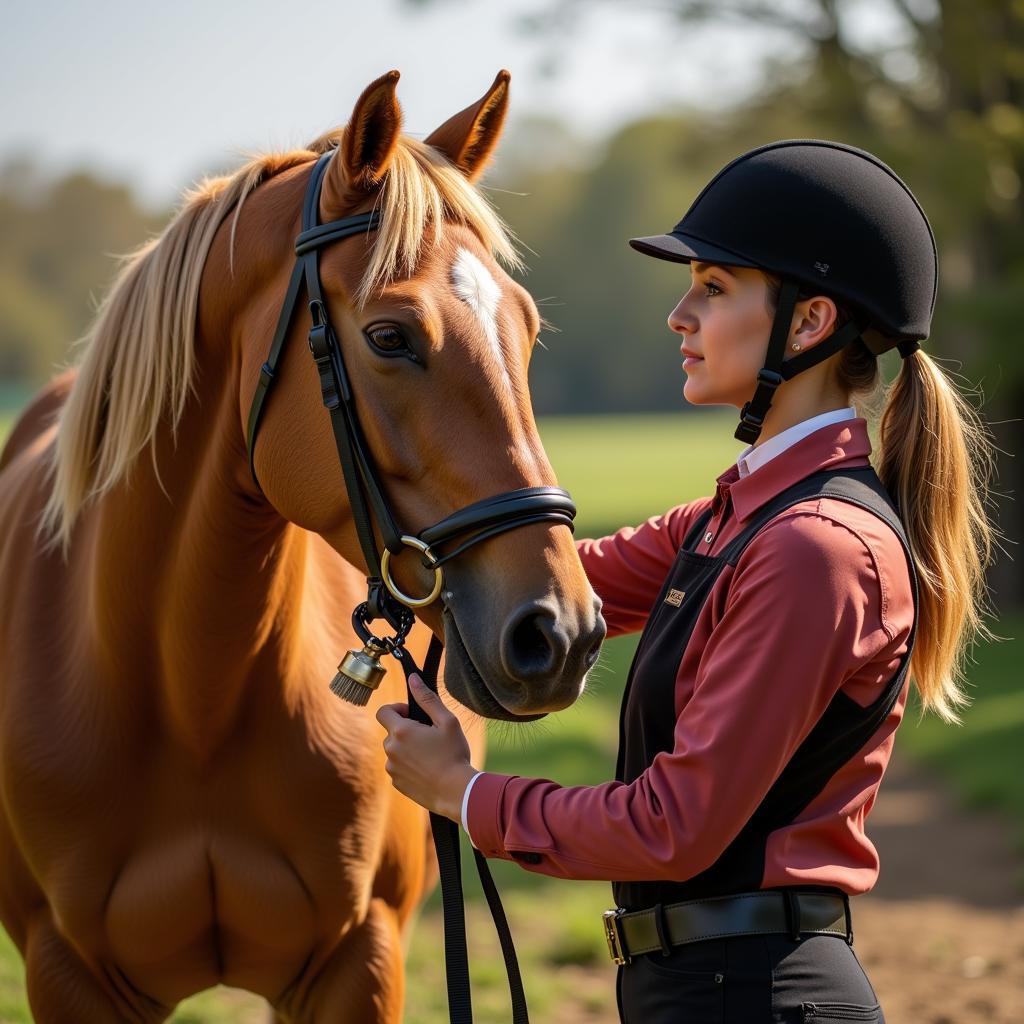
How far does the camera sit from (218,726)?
251 cm

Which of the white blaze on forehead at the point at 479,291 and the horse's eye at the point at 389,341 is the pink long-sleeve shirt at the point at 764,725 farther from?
the horse's eye at the point at 389,341

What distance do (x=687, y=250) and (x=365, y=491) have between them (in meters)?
0.70

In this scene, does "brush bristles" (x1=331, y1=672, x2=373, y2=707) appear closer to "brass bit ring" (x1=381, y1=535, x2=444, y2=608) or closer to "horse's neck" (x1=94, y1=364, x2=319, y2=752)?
"brass bit ring" (x1=381, y1=535, x2=444, y2=608)

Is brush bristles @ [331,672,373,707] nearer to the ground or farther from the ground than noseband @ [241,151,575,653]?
nearer to the ground

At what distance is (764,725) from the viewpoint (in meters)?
1.69

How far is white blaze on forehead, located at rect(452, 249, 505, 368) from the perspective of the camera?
6.78 feet

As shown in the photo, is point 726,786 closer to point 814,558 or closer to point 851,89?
point 814,558

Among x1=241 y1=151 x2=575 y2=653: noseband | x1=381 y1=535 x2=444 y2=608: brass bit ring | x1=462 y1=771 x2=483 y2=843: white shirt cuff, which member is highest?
x1=241 y1=151 x2=575 y2=653: noseband

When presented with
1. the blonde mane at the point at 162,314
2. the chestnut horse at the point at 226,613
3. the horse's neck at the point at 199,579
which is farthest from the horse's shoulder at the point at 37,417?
the horse's neck at the point at 199,579

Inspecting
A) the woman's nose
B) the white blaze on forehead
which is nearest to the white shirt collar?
the woman's nose

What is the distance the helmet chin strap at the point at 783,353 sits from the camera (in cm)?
193

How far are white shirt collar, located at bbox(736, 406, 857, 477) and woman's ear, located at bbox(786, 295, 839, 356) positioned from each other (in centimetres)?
12

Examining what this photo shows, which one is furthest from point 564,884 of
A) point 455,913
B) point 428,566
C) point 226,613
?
point 428,566

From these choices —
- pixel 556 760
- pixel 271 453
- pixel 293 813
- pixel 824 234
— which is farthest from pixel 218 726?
pixel 556 760
